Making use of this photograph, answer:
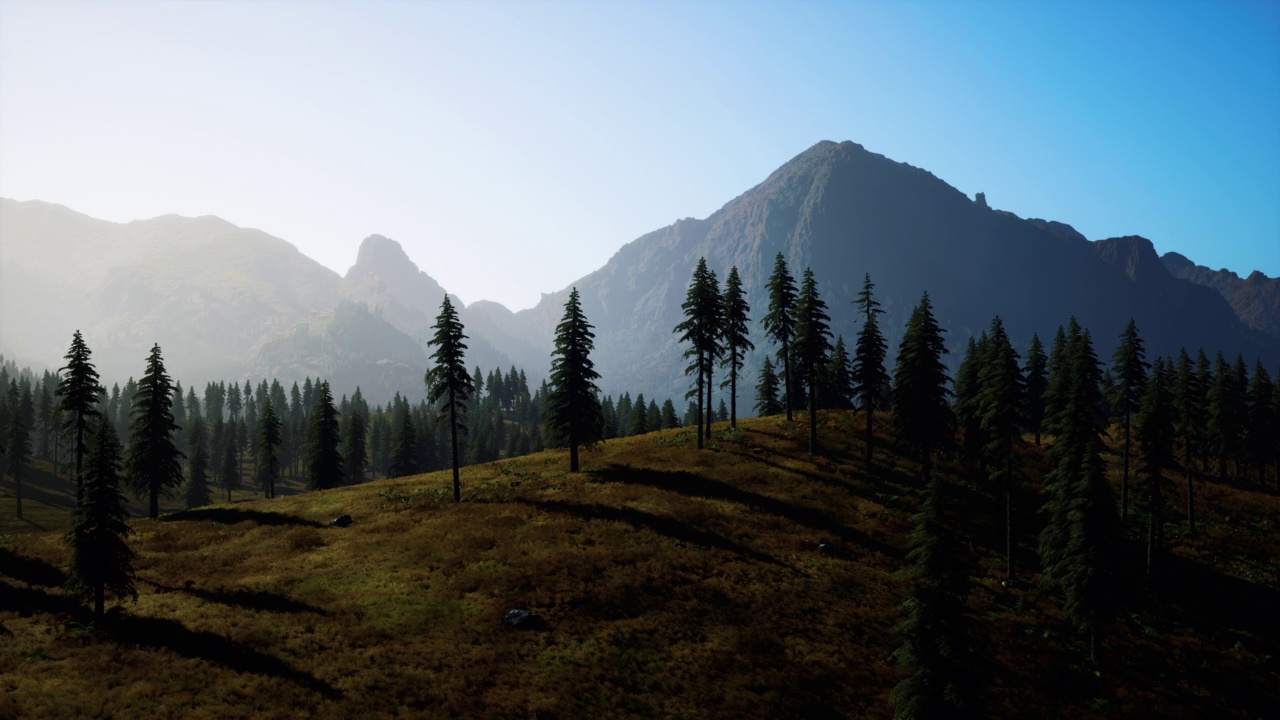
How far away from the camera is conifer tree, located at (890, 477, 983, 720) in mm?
21391

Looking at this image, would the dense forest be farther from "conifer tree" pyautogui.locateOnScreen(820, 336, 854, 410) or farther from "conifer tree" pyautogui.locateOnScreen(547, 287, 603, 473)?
"conifer tree" pyautogui.locateOnScreen(820, 336, 854, 410)

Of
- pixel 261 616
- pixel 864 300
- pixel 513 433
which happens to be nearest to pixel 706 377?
pixel 864 300

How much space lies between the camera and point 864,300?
57562 millimetres

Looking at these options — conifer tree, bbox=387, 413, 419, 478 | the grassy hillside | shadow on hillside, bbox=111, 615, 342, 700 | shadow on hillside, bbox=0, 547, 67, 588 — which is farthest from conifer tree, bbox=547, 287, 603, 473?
conifer tree, bbox=387, 413, 419, 478

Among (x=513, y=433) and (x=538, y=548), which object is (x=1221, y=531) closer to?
(x=538, y=548)

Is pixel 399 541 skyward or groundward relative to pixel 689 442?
groundward

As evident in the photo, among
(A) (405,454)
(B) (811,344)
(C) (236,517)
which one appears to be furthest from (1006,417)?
(A) (405,454)

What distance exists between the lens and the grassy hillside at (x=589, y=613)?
24.6 m

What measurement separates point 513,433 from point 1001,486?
10333 cm

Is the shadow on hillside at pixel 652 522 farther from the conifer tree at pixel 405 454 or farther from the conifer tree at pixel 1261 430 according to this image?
the conifer tree at pixel 1261 430

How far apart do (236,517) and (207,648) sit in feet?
83.4

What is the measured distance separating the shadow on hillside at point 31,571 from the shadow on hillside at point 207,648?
866 centimetres

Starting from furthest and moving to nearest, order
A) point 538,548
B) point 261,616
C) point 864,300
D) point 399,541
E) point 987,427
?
point 864,300, point 987,427, point 399,541, point 538,548, point 261,616

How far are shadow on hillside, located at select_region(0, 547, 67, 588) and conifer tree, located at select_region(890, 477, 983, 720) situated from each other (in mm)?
40437
